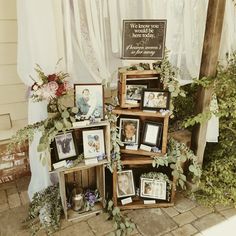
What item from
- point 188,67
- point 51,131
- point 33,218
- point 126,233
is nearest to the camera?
point 51,131

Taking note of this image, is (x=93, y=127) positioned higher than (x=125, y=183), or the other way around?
(x=93, y=127)

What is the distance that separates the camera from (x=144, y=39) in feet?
6.92

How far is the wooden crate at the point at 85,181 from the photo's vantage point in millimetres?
2274

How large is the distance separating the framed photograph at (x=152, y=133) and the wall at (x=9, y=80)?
115cm

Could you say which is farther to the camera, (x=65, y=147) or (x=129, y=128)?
(x=129, y=128)

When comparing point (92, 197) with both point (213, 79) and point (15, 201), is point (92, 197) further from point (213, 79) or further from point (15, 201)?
point (213, 79)

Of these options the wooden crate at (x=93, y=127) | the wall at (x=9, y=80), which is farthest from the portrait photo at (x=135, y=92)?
the wall at (x=9, y=80)

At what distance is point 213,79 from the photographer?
2.25 meters

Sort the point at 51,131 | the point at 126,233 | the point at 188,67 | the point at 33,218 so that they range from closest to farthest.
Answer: the point at 51,131
the point at 126,233
the point at 33,218
the point at 188,67

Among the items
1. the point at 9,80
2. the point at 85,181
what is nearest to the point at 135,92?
the point at 85,181

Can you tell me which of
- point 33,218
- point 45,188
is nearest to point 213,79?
point 45,188

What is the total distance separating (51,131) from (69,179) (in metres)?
0.64

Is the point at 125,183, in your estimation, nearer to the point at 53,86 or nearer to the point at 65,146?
the point at 65,146

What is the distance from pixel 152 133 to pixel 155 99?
0.29 metres
